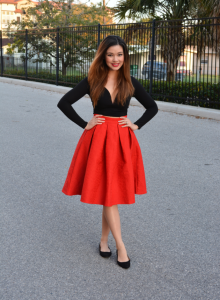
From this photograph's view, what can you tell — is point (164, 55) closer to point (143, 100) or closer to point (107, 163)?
point (143, 100)

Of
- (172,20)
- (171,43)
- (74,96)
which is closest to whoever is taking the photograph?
(74,96)

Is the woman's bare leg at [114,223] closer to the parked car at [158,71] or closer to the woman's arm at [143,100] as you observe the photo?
the woman's arm at [143,100]

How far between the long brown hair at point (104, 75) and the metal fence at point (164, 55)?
301 inches

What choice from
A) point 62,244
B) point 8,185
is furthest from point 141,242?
point 8,185

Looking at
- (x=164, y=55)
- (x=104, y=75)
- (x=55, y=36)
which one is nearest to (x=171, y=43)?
(x=164, y=55)

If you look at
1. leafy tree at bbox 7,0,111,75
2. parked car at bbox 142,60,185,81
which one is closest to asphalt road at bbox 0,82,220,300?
parked car at bbox 142,60,185,81

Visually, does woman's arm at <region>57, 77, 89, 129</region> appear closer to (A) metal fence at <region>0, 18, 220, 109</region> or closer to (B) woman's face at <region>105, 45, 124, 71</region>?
(B) woman's face at <region>105, 45, 124, 71</region>

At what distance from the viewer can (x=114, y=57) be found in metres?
2.70

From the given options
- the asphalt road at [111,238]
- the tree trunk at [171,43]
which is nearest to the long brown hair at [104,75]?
the asphalt road at [111,238]

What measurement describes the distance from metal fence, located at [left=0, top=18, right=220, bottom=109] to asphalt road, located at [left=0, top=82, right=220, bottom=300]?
15.1 feet

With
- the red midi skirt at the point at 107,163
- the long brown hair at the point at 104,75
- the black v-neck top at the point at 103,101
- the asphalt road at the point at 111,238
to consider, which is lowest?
the asphalt road at the point at 111,238

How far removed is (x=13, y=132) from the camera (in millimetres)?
7715

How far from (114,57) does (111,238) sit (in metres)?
1.54

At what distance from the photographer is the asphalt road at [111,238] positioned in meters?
2.64
